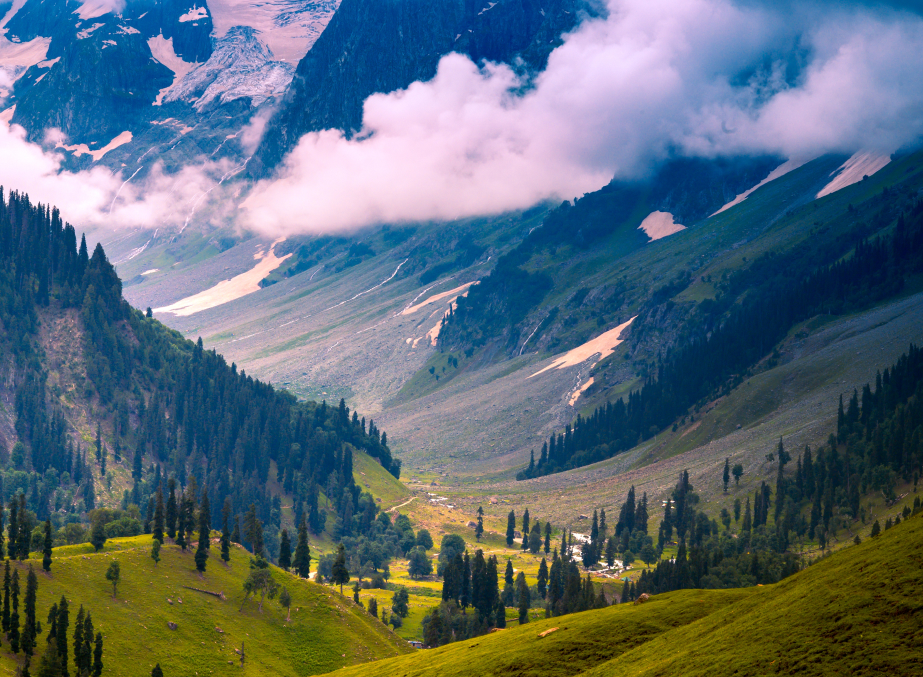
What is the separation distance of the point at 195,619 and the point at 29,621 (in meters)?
32.2

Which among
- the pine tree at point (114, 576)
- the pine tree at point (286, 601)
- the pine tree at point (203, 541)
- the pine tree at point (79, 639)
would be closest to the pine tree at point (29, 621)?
the pine tree at point (79, 639)

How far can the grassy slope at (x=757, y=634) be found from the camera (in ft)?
283

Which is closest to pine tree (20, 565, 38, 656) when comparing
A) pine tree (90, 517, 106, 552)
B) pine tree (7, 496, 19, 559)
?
pine tree (7, 496, 19, 559)

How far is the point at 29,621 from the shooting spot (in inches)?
5689

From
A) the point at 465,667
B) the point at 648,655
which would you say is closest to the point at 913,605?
the point at 648,655

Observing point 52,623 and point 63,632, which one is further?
point 52,623

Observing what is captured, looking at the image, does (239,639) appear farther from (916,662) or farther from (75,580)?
(916,662)

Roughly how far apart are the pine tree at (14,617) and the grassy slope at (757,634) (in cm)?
5548

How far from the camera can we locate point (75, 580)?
16488cm

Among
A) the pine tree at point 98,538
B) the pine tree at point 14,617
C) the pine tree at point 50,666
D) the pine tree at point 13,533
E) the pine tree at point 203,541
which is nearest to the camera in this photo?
the pine tree at point 50,666

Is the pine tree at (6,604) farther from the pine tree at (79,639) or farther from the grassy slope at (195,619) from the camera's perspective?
the pine tree at (79,639)

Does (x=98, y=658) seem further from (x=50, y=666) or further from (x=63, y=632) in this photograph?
(x=50, y=666)

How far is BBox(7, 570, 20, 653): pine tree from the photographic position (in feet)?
470

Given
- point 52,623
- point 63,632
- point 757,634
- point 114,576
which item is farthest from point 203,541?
point 757,634
